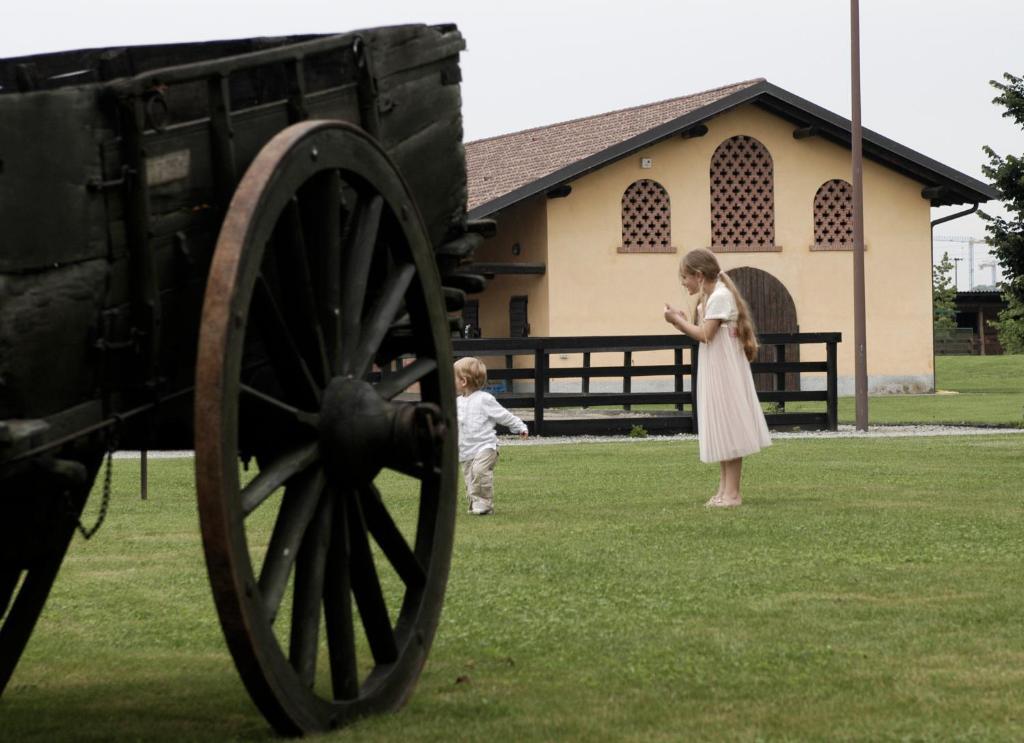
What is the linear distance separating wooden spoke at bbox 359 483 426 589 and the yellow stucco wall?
3120 cm

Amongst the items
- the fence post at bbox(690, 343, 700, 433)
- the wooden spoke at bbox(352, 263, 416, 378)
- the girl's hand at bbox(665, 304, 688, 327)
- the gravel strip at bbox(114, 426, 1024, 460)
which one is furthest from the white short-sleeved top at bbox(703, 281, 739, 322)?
the fence post at bbox(690, 343, 700, 433)

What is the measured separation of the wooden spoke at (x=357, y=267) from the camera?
463 centimetres

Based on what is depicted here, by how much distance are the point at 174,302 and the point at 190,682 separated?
184 centimetres

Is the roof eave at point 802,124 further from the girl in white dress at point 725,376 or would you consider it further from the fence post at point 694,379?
the girl in white dress at point 725,376

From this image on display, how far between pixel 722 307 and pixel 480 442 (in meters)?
A: 1.81

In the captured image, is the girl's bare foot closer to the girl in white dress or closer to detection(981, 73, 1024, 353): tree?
the girl in white dress

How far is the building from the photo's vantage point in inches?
1432

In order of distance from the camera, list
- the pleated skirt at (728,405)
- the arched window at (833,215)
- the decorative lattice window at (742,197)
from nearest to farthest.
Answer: the pleated skirt at (728,405), the decorative lattice window at (742,197), the arched window at (833,215)

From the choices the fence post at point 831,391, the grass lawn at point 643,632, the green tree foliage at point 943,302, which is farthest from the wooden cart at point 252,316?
the green tree foliage at point 943,302

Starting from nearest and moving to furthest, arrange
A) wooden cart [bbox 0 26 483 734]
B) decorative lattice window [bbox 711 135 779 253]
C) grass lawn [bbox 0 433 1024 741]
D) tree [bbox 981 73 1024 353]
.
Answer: wooden cart [bbox 0 26 483 734] < grass lawn [bbox 0 433 1024 741] < tree [bbox 981 73 1024 353] < decorative lattice window [bbox 711 135 779 253]

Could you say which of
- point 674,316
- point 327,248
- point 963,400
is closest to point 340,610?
point 327,248

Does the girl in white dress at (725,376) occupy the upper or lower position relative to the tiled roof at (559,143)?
lower

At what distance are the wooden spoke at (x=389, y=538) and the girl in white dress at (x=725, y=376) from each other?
7007 millimetres

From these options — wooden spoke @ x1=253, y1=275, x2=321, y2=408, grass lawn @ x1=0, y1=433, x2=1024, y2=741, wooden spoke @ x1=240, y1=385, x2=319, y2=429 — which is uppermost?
wooden spoke @ x1=253, y1=275, x2=321, y2=408
